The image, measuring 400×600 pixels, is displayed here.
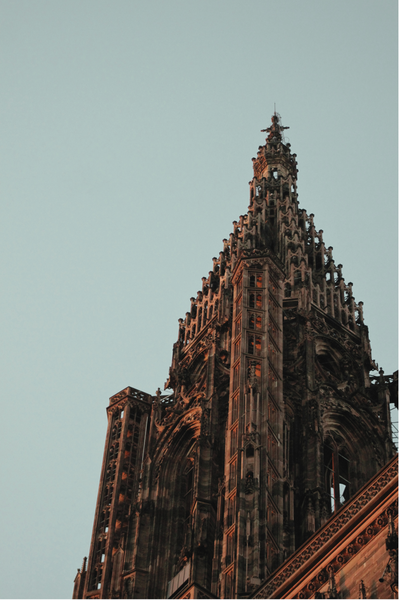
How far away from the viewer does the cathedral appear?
4278 centimetres

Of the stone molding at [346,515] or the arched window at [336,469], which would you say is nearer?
the stone molding at [346,515]

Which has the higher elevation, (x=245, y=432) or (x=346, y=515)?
(x=245, y=432)

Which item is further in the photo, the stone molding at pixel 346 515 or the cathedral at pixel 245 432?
the cathedral at pixel 245 432

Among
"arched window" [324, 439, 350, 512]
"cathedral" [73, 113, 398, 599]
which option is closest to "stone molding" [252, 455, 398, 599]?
"cathedral" [73, 113, 398, 599]

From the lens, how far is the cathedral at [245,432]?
140ft

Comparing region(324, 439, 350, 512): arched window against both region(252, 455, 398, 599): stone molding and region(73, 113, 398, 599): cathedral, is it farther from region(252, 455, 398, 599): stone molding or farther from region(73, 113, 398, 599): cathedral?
region(252, 455, 398, 599): stone molding

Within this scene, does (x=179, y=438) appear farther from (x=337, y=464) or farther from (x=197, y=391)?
(x=337, y=464)

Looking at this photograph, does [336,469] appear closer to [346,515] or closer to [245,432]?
[245,432]

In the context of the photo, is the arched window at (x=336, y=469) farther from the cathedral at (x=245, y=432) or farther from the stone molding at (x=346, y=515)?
the stone molding at (x=346, y=515)

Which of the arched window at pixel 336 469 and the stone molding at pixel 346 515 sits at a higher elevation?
the arched window at pixel 336 469

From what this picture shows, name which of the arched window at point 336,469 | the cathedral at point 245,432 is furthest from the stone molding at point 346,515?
the arched window at point 336,469

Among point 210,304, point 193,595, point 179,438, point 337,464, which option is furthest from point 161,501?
point 193,595

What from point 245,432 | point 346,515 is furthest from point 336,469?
point 346,515

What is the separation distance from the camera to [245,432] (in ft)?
145
